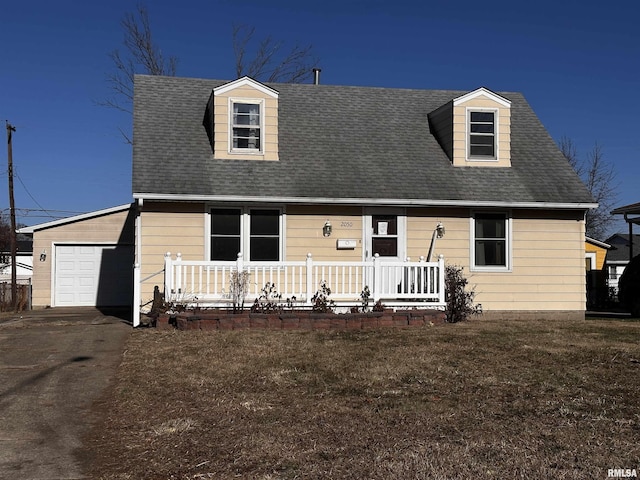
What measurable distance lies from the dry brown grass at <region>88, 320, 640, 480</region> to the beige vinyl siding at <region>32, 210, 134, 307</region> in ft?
34.4

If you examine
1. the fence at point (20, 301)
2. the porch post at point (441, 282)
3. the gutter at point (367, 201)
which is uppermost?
the gutter at point (367, 201)

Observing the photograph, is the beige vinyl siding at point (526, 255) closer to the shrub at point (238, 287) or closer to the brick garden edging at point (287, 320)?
the brick garden edging at point (287, 320)

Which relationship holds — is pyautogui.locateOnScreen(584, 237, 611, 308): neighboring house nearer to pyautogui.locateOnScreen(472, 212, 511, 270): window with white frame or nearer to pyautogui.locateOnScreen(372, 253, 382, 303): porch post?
pyautogui.locateOnScreen(472, 212, 511, 270): window with white frame

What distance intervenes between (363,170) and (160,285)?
203 inches

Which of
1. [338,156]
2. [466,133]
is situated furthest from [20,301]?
[466,133]

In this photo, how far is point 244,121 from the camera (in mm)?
14719

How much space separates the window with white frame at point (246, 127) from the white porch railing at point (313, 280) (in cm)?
310

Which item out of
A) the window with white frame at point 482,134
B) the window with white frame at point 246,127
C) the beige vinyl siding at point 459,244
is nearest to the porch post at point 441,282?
the beige vinyl siding at point 459,244

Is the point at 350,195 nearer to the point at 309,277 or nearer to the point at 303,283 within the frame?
the point at 303,283

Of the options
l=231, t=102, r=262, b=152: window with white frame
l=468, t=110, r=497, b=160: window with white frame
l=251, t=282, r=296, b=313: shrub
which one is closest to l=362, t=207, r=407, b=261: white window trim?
l=468, t=110, r=497, b=160: window with white frame

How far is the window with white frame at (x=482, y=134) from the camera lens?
608 inches

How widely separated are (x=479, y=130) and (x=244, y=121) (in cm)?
559

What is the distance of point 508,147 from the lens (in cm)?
1554

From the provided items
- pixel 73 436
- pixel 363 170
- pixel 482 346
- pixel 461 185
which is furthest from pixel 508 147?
pixel 73 436
